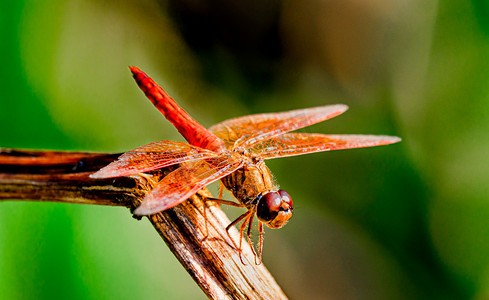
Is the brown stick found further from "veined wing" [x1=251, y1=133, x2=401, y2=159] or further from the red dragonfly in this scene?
"veined wing" [x1=251, y1=133, x2=401, y2=159]

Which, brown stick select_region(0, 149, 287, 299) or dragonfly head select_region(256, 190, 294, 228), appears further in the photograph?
dragonfly head select_region(256, 190, 294, 228)

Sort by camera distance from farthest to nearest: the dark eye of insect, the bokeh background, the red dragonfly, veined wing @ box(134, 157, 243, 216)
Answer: the bokeh background
the dark eye of insect
the red dragonfly
veined wing @ box(134, 157, 243, 216)

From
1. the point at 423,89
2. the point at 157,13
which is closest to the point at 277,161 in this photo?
the point at 423,89

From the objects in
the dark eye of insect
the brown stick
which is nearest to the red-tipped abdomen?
the dark eye of insect

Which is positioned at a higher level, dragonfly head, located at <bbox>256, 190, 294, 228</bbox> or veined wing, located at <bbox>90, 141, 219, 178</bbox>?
veined wing, located at <bbox>90, 141, 219, 178</bbox>

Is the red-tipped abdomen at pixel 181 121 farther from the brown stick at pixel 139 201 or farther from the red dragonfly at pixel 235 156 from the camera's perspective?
the brown stick at pixel 139 201

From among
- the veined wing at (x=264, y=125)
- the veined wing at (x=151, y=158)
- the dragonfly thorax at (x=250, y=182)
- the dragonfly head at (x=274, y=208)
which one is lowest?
the dragonfly head at (x=274, y=208)

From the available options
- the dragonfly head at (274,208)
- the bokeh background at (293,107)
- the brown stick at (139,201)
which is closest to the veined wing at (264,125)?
the dragonfly head at (274,208)
